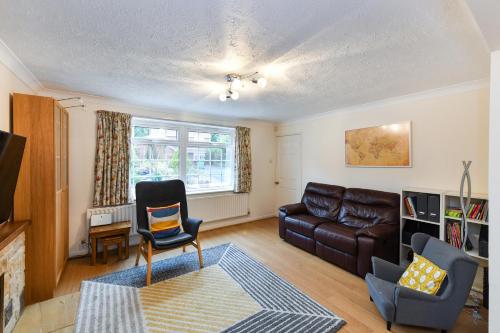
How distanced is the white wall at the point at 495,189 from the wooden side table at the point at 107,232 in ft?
12.4

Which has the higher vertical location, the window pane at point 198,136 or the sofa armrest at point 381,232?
the window pane at point 198,136

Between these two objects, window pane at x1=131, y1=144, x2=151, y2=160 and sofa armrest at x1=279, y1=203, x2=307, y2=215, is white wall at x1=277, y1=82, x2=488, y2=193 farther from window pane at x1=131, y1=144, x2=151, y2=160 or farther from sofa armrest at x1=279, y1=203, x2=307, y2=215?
window pane at x1=131, y1=144, x2=151, y2=160

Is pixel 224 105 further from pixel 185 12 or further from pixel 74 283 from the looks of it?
pixel 74 283

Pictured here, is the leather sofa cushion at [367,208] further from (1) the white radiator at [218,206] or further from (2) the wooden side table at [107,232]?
(2) the wooden side table at [107,232]

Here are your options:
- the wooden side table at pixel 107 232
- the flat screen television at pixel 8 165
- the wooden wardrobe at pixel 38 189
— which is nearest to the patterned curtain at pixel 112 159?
the wooden side table at pixel 107 232

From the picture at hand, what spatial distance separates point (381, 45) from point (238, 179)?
3515mm

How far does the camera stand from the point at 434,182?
293 cm

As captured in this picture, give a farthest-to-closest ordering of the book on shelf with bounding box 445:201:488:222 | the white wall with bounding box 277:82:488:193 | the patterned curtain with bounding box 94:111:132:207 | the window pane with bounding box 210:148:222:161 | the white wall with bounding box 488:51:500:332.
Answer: the window pane with bounding box 210:148:222:161
the patterned curtain with bounding box 94:111:132:207
the white wall with bounding box 277:82:488:193
the book on shelf with bounding box 445:201:488:222
the white wall with bounding box 488:51:500:332

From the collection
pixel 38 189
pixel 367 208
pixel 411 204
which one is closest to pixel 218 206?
pixel 367 208

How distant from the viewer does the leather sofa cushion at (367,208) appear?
10.0ft

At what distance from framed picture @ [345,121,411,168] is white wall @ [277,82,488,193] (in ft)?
0.27


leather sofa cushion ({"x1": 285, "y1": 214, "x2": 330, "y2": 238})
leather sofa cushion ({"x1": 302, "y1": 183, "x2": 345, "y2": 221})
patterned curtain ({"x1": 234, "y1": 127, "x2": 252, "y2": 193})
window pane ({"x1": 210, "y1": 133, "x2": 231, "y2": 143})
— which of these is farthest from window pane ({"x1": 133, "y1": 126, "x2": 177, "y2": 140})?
leather sofa cushion ({"x1": 302, "y1": 183, "x2": 345, "y2": 221})

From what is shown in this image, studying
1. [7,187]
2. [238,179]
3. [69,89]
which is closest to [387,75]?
[238,179]

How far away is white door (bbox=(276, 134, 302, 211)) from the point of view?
16.2ft
